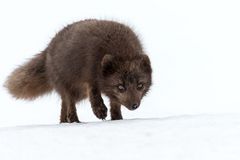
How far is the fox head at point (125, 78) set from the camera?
35.3 ft

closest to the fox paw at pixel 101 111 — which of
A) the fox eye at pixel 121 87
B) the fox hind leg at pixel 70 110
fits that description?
the fox eye at pixel 121 87

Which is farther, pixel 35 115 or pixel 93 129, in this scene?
pixel 35 115

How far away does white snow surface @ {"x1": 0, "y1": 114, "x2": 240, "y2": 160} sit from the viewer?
7.58m

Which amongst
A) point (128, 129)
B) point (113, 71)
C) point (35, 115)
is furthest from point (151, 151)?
point (35, 115)

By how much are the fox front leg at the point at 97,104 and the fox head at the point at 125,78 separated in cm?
20

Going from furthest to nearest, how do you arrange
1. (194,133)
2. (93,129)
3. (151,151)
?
(93,129) → (194,133) → (151,151)

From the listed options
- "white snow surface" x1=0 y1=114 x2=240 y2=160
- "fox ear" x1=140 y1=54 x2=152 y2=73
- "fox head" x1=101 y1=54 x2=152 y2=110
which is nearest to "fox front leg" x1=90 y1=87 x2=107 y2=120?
"fox head" x1=101 y1=54 x2=152 y2=110

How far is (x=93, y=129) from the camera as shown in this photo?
352 inches

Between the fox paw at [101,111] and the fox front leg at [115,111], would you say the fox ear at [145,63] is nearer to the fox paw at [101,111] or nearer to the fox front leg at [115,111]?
the fox paw at [101,111]

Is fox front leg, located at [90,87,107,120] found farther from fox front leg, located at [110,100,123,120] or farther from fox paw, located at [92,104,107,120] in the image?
fox front leg, located at [110,100,123,120]

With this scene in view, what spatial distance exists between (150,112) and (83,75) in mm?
15044

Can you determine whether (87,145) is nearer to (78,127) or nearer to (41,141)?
(41,141)

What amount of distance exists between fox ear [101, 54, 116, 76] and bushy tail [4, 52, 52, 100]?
2077 millimetres

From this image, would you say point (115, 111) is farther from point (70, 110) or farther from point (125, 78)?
point (125, 78)
